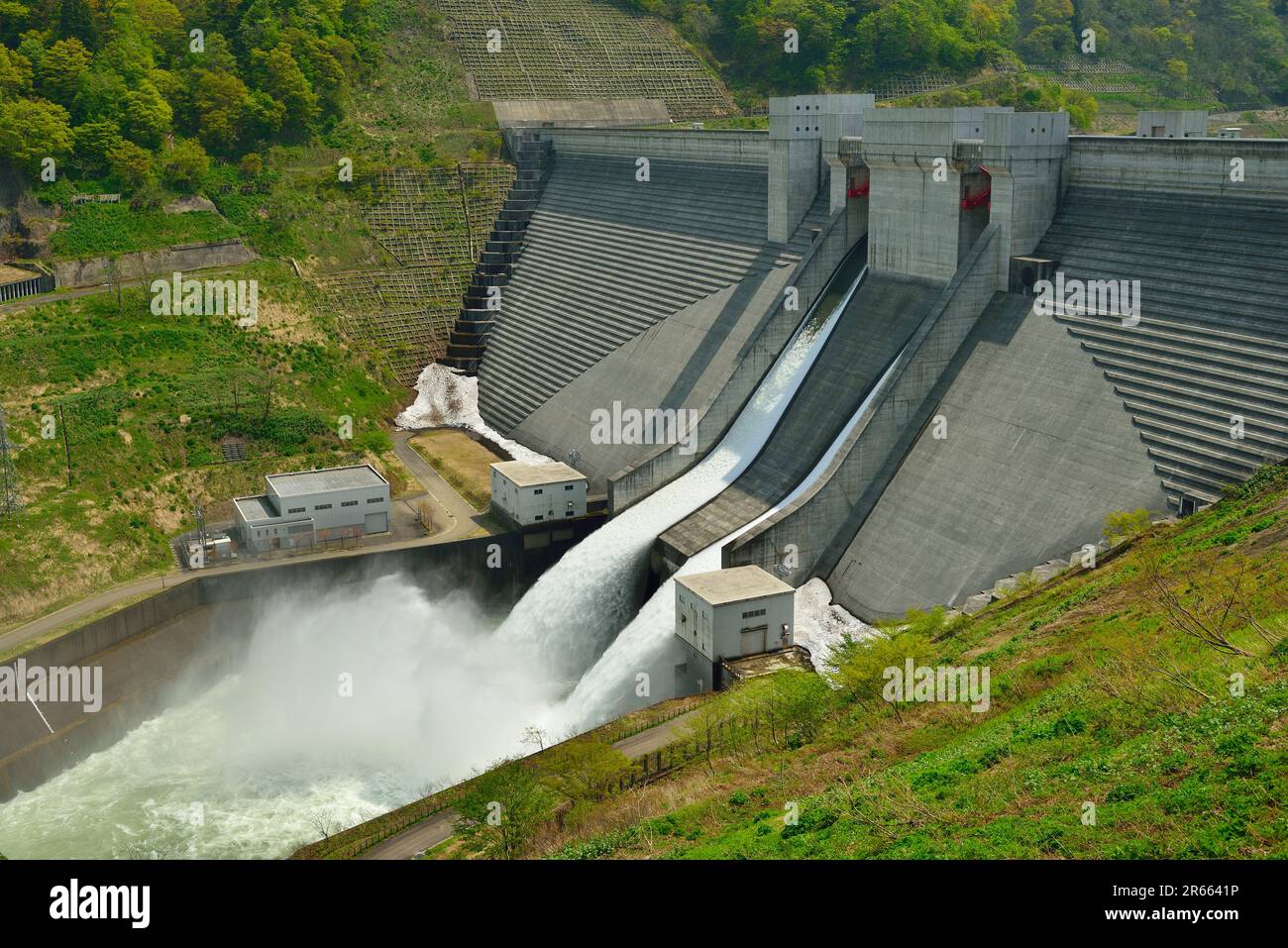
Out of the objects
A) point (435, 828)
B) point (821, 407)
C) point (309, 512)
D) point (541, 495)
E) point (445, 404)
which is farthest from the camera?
point (445, 404)

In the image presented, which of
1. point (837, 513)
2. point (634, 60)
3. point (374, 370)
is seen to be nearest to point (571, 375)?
point (374, 370)

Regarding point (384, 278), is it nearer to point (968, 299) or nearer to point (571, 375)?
point (571, 375)

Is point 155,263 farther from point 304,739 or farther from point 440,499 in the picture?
point 304,739

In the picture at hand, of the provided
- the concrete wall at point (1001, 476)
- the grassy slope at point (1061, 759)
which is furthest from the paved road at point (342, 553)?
the grassy slope at point (1061, 759)

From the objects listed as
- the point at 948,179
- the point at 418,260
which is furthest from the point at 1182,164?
the point at 418,260

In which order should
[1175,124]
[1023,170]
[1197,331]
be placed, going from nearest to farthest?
[1197,331], [1023,170], [1175,124]
